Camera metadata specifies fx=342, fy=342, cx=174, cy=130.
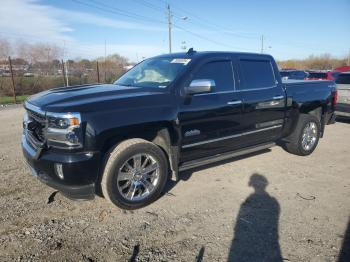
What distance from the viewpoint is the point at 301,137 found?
6.50 m

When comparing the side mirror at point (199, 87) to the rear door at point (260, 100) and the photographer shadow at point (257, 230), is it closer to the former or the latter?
the rear door at point (260, 100)

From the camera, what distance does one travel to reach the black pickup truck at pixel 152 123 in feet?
12.2

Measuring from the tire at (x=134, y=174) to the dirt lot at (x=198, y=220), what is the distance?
0.18 metres

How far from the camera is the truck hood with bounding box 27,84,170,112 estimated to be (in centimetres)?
374

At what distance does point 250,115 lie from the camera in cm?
531

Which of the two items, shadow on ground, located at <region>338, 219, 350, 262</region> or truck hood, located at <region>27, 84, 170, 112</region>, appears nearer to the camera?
shadow on ground, located at <region>338, 219, 350, 262</region>

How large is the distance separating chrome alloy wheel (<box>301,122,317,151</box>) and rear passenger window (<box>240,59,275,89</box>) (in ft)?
4.68

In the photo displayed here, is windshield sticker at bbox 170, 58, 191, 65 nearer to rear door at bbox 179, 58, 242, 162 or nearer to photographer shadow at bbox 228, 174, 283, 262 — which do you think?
rear door at bbox 179, 58, 242, 162

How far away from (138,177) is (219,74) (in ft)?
6.38

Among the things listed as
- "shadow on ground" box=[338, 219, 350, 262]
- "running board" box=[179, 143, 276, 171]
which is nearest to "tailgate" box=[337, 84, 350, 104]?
"running board" box=[179, 143, 276, 171]

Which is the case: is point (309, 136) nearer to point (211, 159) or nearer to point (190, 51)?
point (211, 159)

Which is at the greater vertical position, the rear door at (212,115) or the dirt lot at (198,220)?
the rear door at (212,115)

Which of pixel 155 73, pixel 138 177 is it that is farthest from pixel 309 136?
pixel 138 177

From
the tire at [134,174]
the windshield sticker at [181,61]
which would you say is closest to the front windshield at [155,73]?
the windshield sticker at [181,61]
